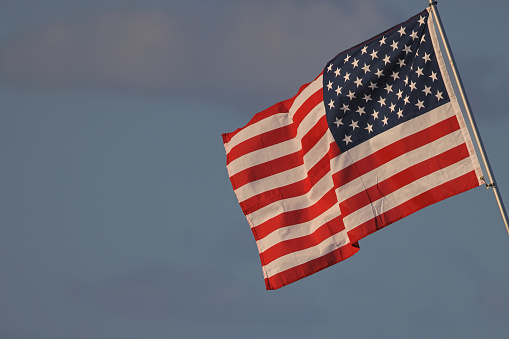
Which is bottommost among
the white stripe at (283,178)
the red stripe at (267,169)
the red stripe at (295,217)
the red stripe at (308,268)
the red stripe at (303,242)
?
the red stripe at (308,268)

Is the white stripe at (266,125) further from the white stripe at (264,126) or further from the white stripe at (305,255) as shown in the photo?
the white stripe at (305,255)

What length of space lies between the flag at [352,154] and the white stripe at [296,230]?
3cm

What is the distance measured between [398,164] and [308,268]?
4.69 m

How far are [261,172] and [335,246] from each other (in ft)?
11.6

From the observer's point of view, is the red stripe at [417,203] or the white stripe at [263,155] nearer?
the red stripe at [417,203]

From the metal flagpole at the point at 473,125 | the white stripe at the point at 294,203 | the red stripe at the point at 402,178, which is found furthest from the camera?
the white stripe at the point at 294,203

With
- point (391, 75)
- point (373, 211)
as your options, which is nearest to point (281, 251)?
point (373, 211)

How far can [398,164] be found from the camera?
91.5 feet

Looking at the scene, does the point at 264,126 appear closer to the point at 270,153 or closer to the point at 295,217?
the point at 270,153

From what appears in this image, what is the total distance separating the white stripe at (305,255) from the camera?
98.6 feet

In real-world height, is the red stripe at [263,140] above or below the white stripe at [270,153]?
above

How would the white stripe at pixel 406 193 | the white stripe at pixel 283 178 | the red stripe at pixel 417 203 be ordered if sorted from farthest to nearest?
the white stripe at pixel 283 178
the white stripe at pixel 406 193
the red stripe at pixel 417 203

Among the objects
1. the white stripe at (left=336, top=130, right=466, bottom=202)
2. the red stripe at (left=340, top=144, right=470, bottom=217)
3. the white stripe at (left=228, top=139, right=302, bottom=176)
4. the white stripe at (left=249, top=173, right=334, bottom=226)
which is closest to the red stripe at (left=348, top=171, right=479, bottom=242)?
the red stripe at (left=340, top=144, right=470, bottom=217)

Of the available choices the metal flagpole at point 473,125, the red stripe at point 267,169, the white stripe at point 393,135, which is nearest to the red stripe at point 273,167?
the red stripe at point 267,169
